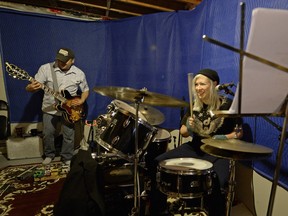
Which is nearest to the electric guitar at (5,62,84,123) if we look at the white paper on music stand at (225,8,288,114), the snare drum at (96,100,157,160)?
the snare drum at (96,100,157,160)

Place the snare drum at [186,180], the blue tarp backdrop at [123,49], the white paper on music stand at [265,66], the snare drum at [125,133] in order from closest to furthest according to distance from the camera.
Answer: the white paper on music stand at [265,66] → the snare drum at [186,180] → the snare drum at [125,133] → the blue tarp backdrop at [123,49]

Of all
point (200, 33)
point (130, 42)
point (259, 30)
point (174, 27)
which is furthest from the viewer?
point (130, 42)

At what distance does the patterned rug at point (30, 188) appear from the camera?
1913mm

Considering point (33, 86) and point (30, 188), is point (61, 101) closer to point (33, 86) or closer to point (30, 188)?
point (33, 86)

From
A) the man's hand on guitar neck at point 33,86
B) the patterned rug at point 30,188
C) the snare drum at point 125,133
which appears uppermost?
the man's hand on guitar neck at point 33,86

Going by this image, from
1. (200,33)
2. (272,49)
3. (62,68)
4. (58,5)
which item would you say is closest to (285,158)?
(272,49)

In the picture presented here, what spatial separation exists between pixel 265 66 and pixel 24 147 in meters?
3.41

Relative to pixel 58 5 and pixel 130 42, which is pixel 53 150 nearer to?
pixel 130 42

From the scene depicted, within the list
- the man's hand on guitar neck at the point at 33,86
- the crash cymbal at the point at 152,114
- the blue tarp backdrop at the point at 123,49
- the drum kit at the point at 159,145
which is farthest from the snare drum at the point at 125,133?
the man's hand on guitar neck at the point at 33,86

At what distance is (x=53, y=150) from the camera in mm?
3184

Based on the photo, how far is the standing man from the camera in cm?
300

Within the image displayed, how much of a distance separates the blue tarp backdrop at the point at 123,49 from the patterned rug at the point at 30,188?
100 centimetres

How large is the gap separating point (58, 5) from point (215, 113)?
3.61 meters

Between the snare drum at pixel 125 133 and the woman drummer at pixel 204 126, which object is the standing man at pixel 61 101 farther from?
the woman drummer at pixel 204 126
